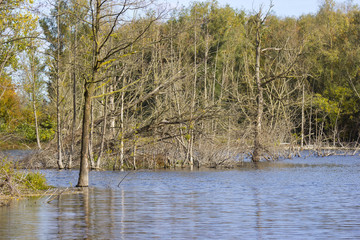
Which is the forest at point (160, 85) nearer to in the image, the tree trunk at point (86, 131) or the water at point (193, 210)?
the tree trunk at point (86, 131)

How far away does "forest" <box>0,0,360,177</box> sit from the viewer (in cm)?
2456

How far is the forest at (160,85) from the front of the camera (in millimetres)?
24562

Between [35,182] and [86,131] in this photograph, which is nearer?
[86,131]

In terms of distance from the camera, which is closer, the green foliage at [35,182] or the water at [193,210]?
the water at [193,210]

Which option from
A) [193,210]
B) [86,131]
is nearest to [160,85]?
[86,131]

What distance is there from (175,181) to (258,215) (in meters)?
12.1

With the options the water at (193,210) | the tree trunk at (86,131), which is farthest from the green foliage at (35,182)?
the water at (193,210)

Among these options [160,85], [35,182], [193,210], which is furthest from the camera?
[160,85]

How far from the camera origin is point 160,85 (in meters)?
31.1

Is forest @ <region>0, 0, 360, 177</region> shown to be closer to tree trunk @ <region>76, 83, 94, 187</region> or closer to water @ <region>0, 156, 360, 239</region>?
tree trunk @ <region>76, 83, 94, 187</region>

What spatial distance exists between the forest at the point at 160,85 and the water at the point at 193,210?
293 cm

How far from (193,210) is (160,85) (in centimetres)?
1434

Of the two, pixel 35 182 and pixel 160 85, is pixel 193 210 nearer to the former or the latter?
pixel 35 182

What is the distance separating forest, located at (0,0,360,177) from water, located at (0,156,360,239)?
2.93 meters
